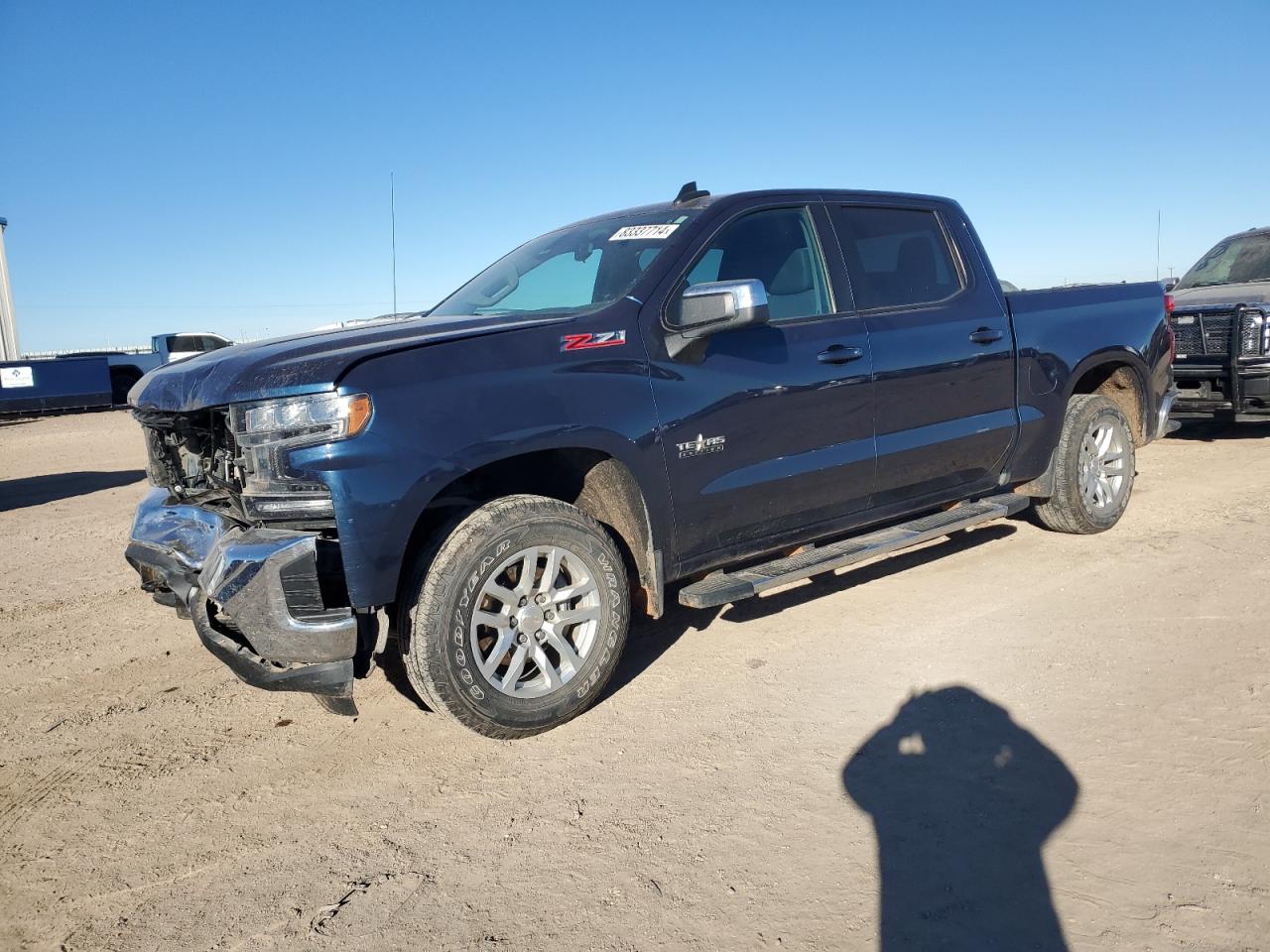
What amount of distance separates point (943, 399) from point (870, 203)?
3.49 ft

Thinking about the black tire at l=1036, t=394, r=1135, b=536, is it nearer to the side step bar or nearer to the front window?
the side step bar

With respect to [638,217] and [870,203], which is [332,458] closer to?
[638,217]

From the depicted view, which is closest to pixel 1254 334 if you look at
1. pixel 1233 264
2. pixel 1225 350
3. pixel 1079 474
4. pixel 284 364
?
pixel 1225 350

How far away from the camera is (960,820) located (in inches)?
107

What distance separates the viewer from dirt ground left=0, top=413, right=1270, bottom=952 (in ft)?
7.78

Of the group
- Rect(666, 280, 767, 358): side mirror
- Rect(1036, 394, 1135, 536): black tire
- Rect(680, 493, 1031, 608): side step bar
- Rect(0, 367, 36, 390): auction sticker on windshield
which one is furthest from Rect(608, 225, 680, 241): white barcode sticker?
Rect(0, 367, 36, 390): auction sticker on windshield

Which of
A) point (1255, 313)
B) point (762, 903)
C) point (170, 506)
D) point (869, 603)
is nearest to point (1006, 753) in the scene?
point (762, 903)

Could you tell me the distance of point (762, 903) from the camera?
2396 mm

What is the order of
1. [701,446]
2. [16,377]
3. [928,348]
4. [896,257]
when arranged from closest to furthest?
[701,446] < [928,348] < [896,257] < [16,377]

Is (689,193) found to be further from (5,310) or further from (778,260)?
(5,310)

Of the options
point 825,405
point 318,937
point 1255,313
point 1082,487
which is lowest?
point 318,937

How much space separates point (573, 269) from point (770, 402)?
3.76 ft

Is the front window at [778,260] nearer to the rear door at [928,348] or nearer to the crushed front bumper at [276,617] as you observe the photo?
the rear door at [928,348]

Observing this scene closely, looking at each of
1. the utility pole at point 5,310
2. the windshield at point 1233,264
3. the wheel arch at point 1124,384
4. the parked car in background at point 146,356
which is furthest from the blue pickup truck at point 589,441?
the utility pole at point 5,310
